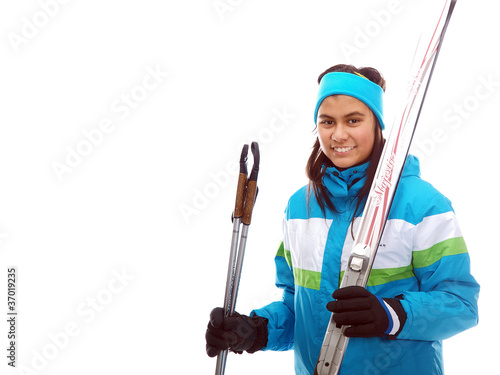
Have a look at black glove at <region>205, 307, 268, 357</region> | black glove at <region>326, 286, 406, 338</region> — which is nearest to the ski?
black glove at <region>326, 286, 406, 338</region>

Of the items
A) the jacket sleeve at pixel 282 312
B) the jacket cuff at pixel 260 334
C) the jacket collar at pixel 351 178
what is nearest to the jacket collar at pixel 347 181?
the jacket collar at pixel 351 178

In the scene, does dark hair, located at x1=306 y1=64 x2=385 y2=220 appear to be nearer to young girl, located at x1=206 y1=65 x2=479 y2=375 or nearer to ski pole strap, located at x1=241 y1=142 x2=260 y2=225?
young girl, located at x1=206 y1=65 x2=479 y2=375

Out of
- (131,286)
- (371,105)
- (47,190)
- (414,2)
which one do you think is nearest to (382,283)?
(371,105)

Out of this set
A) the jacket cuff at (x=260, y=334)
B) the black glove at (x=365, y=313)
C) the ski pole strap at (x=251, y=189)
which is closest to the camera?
the black glove at (x=365, y=313)

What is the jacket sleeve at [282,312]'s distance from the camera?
1.46 m

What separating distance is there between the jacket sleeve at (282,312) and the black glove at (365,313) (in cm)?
35

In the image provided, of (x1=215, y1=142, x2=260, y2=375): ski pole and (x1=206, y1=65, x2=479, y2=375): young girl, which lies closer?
(x1=206, y1=65, x2=479, y2=375): young girl

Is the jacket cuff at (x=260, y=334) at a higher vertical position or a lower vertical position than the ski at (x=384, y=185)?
lower

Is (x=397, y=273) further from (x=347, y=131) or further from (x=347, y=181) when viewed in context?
(x=347, y=131)

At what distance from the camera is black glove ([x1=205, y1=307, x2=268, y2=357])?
137cm

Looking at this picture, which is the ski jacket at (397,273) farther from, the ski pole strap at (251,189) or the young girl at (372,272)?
the ski pole strap at (251,189)

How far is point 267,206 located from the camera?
2.54 meters

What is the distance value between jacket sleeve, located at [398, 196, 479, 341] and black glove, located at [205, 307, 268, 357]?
416 millimetres

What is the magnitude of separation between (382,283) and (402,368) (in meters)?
0.21
